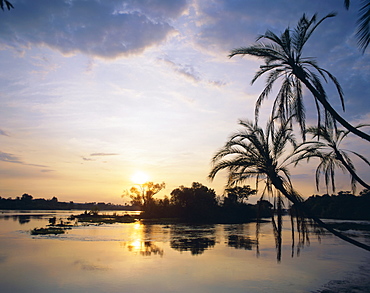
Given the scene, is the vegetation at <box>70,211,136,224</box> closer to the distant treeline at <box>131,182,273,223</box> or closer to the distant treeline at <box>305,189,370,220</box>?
the distant treeline at <box>131,182,273,223</box>

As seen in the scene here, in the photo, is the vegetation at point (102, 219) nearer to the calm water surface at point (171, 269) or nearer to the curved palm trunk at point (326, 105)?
the calm water surface at point (171, 269)

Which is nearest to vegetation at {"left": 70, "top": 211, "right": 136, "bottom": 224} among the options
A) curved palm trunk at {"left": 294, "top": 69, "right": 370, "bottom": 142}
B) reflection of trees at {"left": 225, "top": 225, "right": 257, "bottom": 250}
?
reflection of trees at {"left": 225, "top": 225, "right": 257, "bottom": 250}

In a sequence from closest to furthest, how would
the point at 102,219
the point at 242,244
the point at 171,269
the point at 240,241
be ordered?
the point at 171,269
the point at 242,244
the point at 240,241
the point at 102,219

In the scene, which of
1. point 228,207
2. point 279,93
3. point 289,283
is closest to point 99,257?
point 289,283

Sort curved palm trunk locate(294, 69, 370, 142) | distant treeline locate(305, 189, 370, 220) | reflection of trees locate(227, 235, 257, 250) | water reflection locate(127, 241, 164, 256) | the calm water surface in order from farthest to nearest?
distant treeline locate(305, 189, 370, 220)
reflection of trees locate(227, 235, 257, 250)
water reflection locate(127, 241, 164, 256)
the calm water surface
curved palm trunk locate(294, 69, 370, 142)

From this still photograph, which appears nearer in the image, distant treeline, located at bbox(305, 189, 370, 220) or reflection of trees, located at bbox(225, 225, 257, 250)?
reflection of trees, located at bbox(225, 225, 257, 250)

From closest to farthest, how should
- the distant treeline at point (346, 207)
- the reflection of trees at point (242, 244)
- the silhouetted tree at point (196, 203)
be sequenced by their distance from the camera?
1. the reflection of trees at point (242, 244)
2. the distant treeline at point (346, 207)
3. the silhouetted tree at point (196, 203)

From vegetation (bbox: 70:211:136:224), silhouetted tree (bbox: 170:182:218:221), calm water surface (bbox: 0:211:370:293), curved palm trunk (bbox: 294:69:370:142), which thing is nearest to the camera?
curved palm trunk (bbox: 294:69:370:142)

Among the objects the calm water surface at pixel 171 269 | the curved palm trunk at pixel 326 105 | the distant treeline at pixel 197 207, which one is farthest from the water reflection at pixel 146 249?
the distant treeline at pixel 197 207

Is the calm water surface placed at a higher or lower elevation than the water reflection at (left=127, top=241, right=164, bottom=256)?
lower

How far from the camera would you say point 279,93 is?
11.1 metres

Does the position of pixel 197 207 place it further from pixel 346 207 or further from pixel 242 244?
pixel 242 244

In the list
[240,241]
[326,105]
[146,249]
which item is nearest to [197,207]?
[240,241]

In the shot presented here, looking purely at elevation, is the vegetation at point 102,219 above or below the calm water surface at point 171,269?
above
